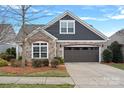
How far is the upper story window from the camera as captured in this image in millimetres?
30531

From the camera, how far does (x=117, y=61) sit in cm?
3142

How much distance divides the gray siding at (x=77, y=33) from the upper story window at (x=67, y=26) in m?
0.31

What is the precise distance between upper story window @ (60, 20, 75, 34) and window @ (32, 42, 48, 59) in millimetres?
2584

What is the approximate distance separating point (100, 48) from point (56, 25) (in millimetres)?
5108

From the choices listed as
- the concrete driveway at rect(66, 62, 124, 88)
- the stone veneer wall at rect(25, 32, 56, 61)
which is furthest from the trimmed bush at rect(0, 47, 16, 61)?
the concrete driveway at rect(66, 62, 124, 88)

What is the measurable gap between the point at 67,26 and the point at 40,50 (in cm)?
389

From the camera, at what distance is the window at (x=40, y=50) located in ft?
95.9

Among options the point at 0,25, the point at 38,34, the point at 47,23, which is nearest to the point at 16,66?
the point at 0,25

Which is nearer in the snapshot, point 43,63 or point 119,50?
point 43,63

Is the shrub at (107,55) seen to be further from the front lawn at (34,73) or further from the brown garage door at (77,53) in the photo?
the front lawn at (34,73)

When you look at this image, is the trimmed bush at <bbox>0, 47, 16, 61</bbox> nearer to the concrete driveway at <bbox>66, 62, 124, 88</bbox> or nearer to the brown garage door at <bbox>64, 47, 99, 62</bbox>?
the brown garage door at <bbox>64, 47, 99, 62</bbox>

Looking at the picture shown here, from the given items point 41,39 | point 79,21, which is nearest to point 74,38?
point 79,21

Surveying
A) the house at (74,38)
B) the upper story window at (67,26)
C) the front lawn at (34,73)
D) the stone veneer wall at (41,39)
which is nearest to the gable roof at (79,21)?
the house at (74,38)
